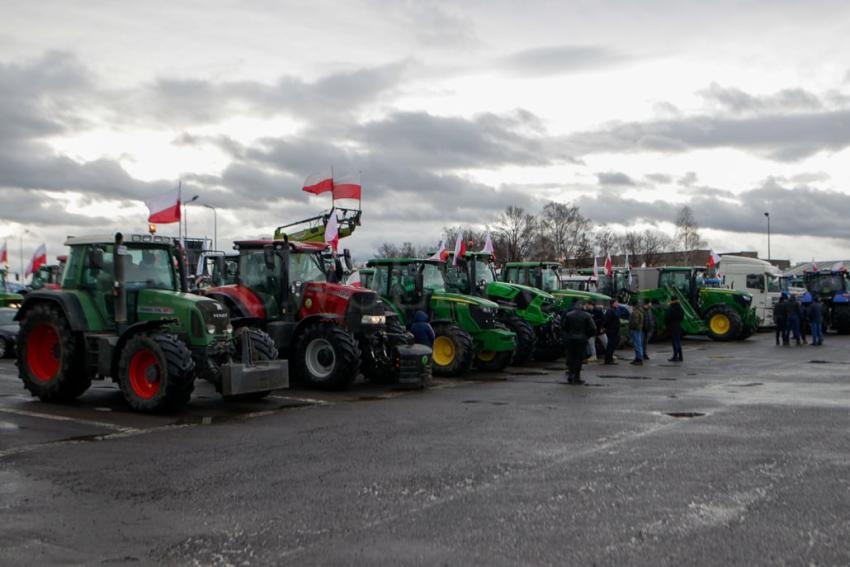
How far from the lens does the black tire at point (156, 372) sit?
11930mm

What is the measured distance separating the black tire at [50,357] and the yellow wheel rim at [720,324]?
74.6 feet

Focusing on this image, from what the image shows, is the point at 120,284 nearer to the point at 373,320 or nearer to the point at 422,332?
the point at 373,320

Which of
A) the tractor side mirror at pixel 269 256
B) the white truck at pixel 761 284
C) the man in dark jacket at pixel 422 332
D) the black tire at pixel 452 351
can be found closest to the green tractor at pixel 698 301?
the white truck at pixel 761 284

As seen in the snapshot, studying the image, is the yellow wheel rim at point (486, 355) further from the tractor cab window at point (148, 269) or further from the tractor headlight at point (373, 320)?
the tractor cab window at point (148, 269)

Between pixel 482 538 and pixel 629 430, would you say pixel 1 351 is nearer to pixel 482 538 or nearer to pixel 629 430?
pixel 629 430

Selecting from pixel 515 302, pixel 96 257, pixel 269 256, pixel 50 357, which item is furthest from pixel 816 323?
pixel 50 357

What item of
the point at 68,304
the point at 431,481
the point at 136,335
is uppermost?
the point at 68,304

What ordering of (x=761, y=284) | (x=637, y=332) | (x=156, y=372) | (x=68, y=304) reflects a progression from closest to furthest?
(x=156, y=372)
(x=68, y=304)
(x=637, y=332)
(x=761, y=284)

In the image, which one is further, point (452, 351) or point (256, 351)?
point (452, 351)

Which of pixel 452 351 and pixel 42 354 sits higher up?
pixel 42 354

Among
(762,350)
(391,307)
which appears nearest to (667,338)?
(762,350)

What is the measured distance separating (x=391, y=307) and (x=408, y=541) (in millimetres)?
13064

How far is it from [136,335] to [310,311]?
420cm

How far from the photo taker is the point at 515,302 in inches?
867
